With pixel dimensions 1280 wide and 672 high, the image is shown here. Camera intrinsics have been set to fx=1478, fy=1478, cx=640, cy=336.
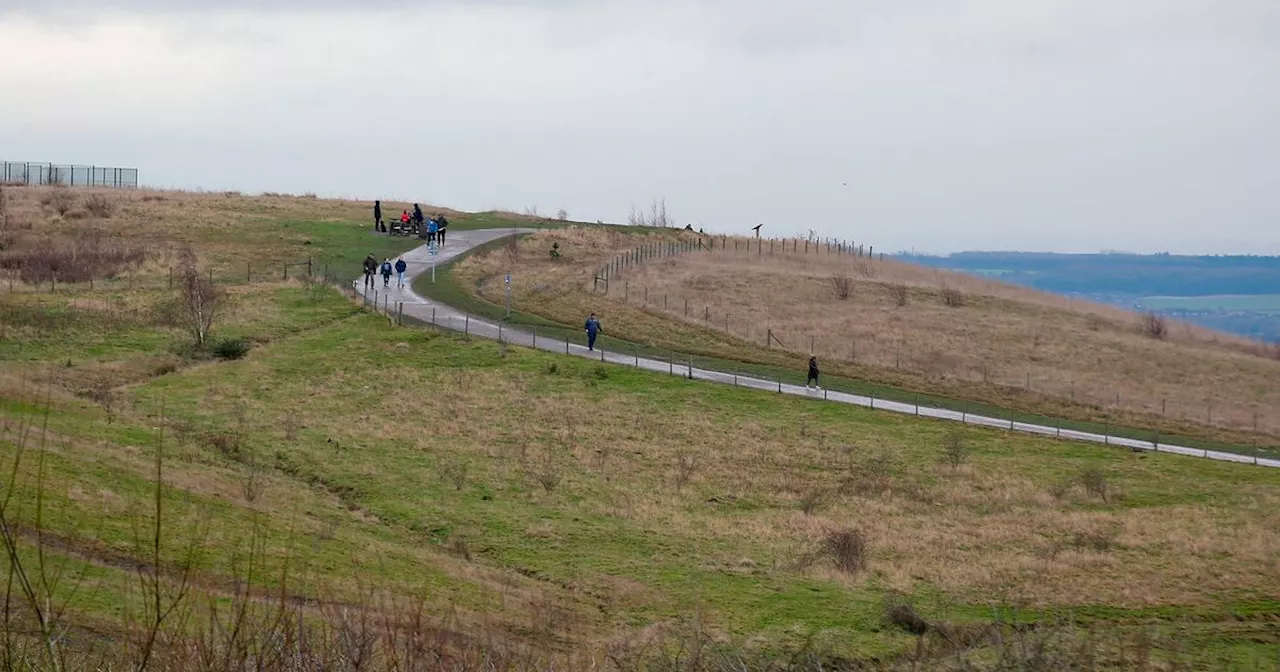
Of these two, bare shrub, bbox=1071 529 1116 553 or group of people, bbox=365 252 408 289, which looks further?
group of people, bbox=365 252 408 289

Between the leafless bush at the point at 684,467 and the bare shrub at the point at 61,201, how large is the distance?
58.8 meters

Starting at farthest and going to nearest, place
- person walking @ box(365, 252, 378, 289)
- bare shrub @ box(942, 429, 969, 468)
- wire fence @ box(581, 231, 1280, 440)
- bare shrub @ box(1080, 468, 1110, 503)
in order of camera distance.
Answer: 1. person walking @ box(365, 252, 378, 289)
2. wire fence @ box(581, 231, 1280, 440)
3. bare shrub @ box(942, 429, 969, 468)
4. bare shrub @ box(1080, 468, 1110, 503)

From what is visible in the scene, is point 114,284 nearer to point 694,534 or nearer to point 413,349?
point 413,349

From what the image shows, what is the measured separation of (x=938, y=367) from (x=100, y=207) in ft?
177

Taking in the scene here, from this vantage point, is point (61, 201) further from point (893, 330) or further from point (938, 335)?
point (938, 335)

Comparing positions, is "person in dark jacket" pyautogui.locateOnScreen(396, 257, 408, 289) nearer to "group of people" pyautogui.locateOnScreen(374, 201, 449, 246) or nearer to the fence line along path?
the fence line along path

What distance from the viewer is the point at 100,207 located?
91.4 m

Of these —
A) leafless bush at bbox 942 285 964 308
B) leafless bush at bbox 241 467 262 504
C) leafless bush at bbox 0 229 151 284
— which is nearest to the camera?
leafless bush at bbox 241 467 262 504

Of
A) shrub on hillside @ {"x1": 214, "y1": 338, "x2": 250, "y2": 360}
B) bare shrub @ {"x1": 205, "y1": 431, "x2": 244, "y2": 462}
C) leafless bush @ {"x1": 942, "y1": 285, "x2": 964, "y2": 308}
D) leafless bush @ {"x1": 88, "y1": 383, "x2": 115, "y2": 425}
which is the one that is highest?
leafless bush @ {"x1": 942, "y1": 285, "x2": 964, "y2": 308}

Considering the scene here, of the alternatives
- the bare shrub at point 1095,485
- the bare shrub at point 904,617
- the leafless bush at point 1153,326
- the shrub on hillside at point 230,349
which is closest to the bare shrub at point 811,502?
the bare shrub at point 1095,485

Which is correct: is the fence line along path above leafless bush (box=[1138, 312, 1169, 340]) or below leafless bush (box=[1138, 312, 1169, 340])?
below

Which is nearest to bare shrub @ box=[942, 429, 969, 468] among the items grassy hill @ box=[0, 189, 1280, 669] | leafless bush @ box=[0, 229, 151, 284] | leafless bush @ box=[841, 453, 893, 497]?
grassy hill @ box=[0, 189, 1280, 669]

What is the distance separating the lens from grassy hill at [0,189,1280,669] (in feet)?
70.5

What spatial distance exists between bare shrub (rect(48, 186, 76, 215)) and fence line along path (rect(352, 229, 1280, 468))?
29.1 metres
